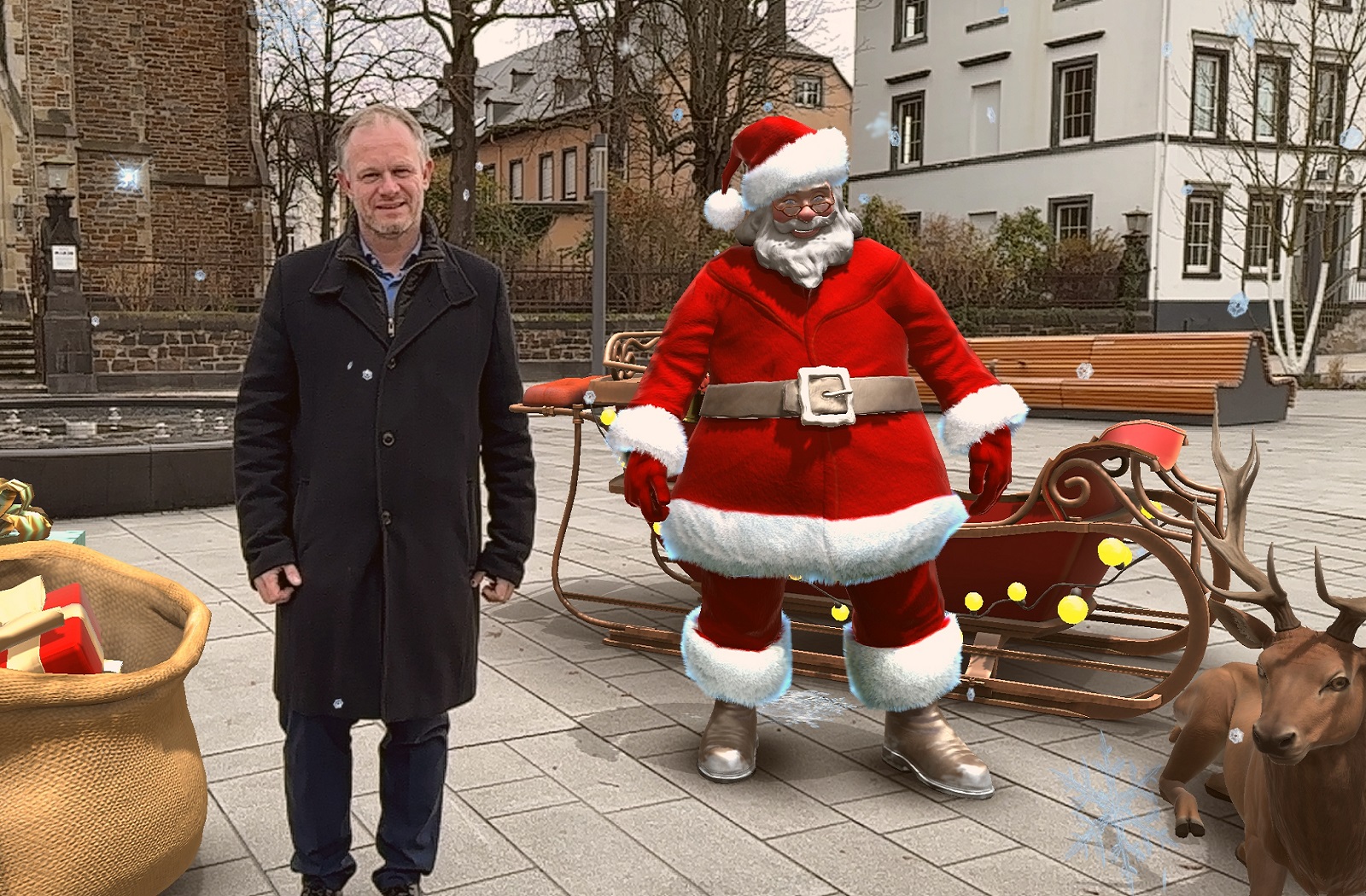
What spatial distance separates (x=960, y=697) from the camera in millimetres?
4434

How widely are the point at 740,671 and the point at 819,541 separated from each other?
515 mm

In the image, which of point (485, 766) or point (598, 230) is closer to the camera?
point (485, 766)

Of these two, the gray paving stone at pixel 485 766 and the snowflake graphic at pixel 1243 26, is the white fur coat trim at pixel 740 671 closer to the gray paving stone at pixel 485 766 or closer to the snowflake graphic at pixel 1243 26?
the gray paving stone at pixel 485 766

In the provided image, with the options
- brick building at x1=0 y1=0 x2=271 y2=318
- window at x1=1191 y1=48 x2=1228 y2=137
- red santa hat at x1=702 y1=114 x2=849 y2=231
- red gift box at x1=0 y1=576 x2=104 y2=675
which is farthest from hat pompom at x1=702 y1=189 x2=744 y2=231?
window at x1=1191 y1=48 x2=1228 y2=137

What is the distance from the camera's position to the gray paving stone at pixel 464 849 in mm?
3057

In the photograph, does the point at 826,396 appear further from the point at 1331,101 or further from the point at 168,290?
the point at 1331,101

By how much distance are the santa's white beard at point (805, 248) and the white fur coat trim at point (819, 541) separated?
0.67 metres

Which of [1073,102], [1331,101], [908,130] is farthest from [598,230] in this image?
[908,130]

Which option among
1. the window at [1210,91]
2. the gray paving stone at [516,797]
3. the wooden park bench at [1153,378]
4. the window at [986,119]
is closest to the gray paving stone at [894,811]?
the gray paving stone at [516,797]

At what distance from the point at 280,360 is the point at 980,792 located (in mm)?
2216

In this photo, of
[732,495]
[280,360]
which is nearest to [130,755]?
[280,360]

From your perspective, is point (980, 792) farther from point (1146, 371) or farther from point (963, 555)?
A: point (1146, 371)

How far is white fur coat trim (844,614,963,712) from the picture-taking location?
3.67m

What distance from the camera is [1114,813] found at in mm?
3439
